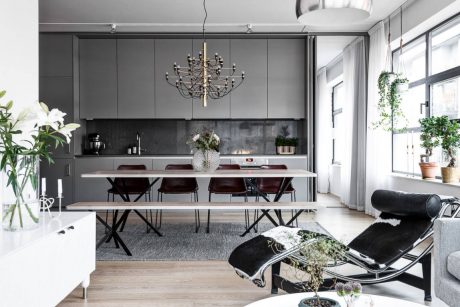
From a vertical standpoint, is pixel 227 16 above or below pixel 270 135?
above

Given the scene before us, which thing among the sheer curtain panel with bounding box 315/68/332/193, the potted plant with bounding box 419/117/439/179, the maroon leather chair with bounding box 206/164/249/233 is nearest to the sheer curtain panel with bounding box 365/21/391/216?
the potted plant with bounding box 419/117/439/179

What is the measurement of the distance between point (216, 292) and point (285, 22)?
4.62m

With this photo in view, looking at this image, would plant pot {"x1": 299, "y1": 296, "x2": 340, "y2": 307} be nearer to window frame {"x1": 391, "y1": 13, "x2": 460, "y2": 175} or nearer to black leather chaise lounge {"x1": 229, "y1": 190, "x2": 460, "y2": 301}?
black leather chaise lounge {"x1": 229, "y1": 190, "x2": 460, "y2": 301}

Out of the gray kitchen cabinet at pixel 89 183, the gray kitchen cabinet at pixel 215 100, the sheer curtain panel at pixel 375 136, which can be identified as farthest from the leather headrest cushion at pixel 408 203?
the gray kitchen cabinet at pixel 89 183

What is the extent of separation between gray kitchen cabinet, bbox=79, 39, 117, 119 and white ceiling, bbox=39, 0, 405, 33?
1.06ft

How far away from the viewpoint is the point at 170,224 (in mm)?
5988

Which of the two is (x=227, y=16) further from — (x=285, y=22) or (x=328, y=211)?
(x=328, y=211)

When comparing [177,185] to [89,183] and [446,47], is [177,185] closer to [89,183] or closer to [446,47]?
[89,183]

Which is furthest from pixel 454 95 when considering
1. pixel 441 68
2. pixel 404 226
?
pixel 404 226

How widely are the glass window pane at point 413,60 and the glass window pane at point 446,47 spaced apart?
0.29m

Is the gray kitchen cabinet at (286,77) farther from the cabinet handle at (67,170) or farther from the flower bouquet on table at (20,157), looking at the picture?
the flower bouquet on table at (20,157)

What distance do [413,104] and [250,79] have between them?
2588 millimetres

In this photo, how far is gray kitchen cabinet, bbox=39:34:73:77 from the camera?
6887 millimetres

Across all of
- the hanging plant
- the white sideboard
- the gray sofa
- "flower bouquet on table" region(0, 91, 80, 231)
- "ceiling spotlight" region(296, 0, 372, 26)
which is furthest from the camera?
the hanging plant
